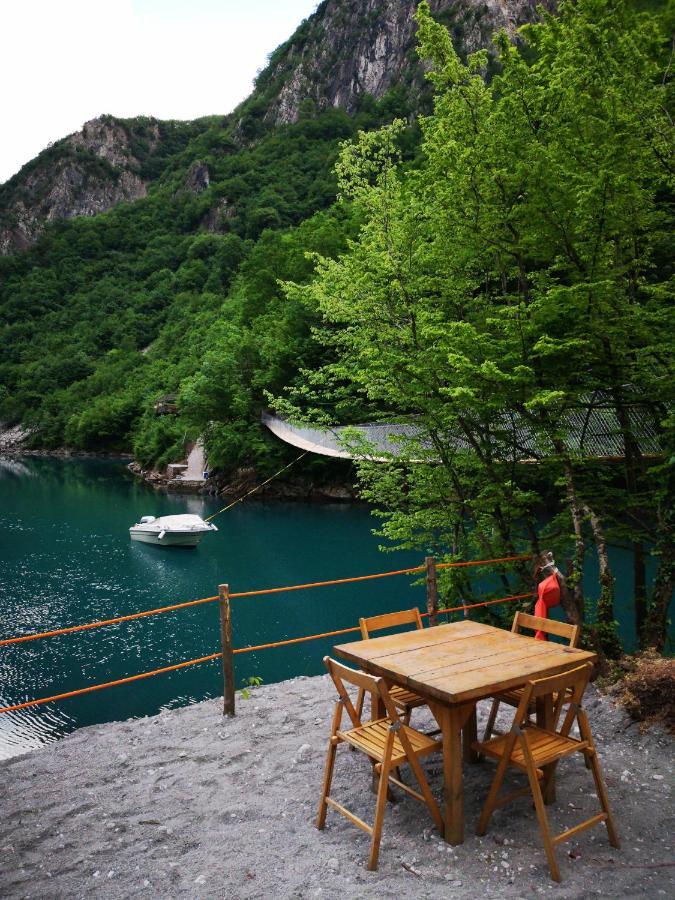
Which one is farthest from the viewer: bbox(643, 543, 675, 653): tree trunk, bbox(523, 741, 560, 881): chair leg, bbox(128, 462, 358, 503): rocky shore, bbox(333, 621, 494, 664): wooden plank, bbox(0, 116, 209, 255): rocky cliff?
bbox(0, 116, 209, 255): rocky cliff

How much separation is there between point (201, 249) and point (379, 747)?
84.1 meters

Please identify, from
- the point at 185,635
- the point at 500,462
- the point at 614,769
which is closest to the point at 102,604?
the point at 185,635

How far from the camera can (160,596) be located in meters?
14.4

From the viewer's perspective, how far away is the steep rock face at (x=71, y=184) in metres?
125

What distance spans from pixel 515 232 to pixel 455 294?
3.05 feet

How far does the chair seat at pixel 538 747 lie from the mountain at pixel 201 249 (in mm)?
20794

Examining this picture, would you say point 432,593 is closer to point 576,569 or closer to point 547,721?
point 576,569

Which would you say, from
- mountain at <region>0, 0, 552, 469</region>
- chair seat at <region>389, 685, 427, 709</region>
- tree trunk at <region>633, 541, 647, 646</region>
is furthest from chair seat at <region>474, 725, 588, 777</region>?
mountain at <region>0, 0, 552, 469</region>

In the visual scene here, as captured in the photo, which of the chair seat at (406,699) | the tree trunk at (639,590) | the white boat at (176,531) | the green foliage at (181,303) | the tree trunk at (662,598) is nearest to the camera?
the chair seat at (406,699)

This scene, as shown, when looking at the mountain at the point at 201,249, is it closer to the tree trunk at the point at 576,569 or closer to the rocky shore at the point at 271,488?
the rocky shore at the point at 271,488

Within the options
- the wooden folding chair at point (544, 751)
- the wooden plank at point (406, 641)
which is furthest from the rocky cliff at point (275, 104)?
the wooden folding chair at point (544, 751)

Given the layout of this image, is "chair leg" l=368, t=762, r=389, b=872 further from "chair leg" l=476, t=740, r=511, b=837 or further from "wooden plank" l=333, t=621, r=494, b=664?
"wooden plank" l=333, t=621, r=494, b=664

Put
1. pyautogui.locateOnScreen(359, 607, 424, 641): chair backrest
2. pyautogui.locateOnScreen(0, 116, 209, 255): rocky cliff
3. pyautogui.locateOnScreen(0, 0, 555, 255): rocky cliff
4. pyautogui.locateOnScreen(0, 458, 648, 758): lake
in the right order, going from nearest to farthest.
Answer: pyautogui.locateOnScreen(359, 607, 424, 641): chair backrest < pyautogui.locateOnScreen(0, 458, 648, 758): lake < pyautogui.locateOnScreen(0, 0, 555, 255): rocky cliff < pyautogui.locateOnScreen(0, 116, 209, 255): rocky cliff

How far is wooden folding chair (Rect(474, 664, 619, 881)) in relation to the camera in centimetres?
279
